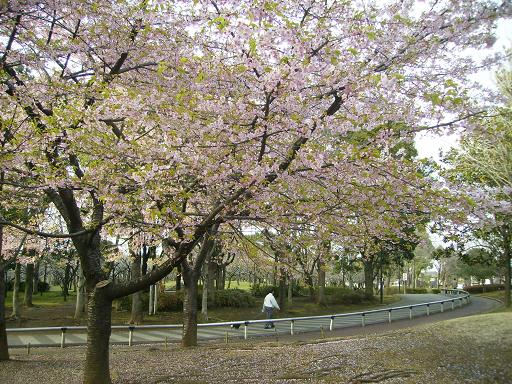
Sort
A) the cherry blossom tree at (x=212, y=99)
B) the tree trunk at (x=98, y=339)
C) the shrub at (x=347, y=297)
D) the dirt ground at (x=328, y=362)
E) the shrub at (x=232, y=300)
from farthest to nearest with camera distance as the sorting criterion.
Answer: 1. the shrub at (x=347, y=297)
2. the shrub at (x=232, y=300)
3. the dirt ground at (x=328, y=362)
4. the tree trunk at (x=98, y=339)
5. the cherry blossom tree at (x=212, y=99)

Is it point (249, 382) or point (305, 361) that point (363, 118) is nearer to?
point (249, 382)

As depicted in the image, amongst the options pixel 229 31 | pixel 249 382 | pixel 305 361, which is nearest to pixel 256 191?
pixel 229 31

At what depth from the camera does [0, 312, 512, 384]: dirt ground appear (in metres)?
7.37

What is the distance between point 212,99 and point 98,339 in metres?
4.50

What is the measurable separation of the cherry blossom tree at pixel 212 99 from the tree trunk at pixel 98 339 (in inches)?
0.7

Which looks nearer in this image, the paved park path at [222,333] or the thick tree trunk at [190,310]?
the thick tree trunk at [190,310]

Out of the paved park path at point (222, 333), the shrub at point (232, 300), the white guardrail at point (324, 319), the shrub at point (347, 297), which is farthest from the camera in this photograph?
the shrub at point (347, 297)

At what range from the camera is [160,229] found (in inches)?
255

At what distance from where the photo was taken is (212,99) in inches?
213

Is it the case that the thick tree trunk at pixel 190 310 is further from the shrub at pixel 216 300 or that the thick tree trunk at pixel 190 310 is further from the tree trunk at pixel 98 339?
the shrub at pixel 216 300

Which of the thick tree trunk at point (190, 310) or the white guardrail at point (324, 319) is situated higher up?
the thick tree trunk at point (190, 310)

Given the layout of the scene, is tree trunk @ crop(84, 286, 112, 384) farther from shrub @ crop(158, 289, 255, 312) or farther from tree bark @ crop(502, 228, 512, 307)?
tree bark @ crop(502, 228, 512, 307)

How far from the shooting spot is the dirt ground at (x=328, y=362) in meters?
7.37

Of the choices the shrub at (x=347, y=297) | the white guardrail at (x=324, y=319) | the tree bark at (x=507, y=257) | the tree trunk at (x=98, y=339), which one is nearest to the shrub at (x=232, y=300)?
the shrub at (x=347, y=297)
